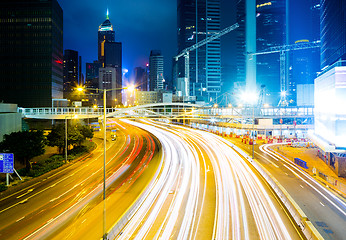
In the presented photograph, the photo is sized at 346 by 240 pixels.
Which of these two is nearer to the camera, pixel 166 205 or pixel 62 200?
pixel 166 205

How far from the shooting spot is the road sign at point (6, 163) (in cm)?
2130

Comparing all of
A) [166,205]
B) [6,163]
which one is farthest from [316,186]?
[6,163]

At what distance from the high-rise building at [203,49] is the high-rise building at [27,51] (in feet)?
329

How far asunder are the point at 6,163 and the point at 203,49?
504 feet

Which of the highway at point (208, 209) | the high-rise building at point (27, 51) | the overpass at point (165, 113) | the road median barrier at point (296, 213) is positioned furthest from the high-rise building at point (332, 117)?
the high-rise building at point (27, 51)

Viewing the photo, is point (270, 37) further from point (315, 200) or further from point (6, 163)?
point (6, 163)

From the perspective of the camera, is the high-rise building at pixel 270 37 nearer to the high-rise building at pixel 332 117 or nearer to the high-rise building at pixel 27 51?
the high-rise building at pixel 332 117

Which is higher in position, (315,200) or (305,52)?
(305,52)

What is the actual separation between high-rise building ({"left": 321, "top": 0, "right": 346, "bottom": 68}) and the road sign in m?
70.6

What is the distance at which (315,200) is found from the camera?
18172 mm

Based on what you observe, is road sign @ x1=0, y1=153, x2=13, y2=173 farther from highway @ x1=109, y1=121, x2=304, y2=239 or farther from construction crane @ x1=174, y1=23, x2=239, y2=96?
construction crane @ x1=174, y1=23, x2=239, y2=96

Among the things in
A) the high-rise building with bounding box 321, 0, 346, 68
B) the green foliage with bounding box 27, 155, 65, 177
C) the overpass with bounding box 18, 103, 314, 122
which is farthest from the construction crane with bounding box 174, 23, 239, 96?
the green foliage with bounding box 27, 155, 65, 177

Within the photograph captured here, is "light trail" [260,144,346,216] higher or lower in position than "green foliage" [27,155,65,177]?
lower

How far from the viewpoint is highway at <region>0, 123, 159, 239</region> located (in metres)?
13.5
